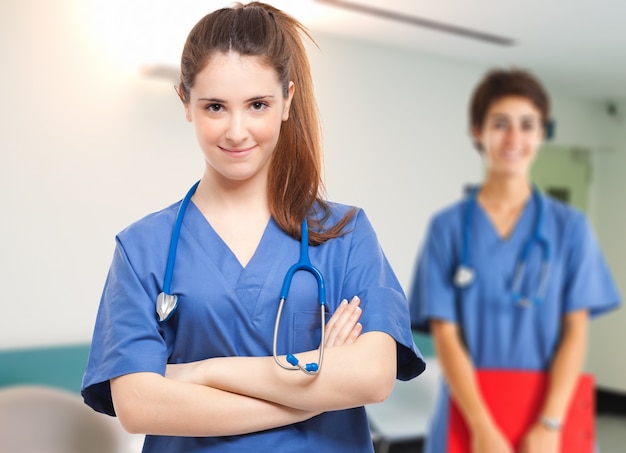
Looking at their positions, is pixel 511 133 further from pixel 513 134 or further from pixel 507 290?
pixel 507 290

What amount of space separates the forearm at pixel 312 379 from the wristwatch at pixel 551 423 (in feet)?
2.22

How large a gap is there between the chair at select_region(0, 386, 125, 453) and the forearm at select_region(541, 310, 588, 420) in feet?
2.20

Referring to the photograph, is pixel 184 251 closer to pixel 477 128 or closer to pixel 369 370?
pixel 369 370

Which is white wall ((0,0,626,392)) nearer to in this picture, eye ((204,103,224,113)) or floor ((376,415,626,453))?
eye ((204,103,224,113))

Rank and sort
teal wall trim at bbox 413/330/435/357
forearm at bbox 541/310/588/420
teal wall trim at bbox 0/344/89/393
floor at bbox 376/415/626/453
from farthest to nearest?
floor at bbox 376/415/626/453 < teal wall trim at bbox 413/330/435/357 < teal wall trim at bbox 0/344/89/393 < forearm at bbox 541/310/588/420

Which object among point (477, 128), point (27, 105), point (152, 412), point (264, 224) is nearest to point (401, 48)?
point (477, 128)

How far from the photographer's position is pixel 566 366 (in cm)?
104

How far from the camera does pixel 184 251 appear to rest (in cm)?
53

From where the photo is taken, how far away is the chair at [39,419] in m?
0.93

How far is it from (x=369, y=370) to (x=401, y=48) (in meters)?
1.48

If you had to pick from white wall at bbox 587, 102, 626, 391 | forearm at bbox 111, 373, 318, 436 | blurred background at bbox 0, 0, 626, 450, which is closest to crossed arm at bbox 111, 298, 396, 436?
forearm at bbox 111, 373, 318, 436

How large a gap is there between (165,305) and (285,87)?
0.18 meters

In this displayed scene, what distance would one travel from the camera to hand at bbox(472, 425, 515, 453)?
1.10 meters

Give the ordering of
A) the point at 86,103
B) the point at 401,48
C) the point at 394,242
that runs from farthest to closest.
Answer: the point at 394,242, the point at 401,48, the point at 86,103
